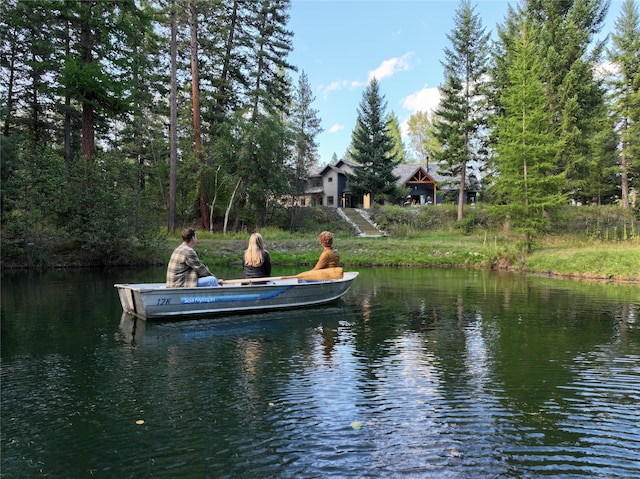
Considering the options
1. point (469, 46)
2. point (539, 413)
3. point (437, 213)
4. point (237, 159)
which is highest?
point (469, 46)

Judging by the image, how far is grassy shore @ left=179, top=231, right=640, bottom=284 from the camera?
17.6 metres

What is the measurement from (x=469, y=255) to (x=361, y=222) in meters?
17.2

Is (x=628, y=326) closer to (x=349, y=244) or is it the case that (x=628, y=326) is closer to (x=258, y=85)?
(x=349, y=244)

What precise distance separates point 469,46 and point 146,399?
3722cm

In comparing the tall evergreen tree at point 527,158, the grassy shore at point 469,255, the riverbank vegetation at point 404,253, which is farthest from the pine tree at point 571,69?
the grassy shore at point 469,255

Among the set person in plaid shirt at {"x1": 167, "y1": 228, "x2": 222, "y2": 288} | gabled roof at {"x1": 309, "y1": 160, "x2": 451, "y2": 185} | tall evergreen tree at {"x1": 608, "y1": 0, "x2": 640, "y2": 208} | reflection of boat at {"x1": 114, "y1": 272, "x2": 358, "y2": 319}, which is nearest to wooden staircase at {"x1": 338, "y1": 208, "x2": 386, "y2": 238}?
gabled roof at {"x1": 309, "y1": 160, "x2": 451, "y2": 185}

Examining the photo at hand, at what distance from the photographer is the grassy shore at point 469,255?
17.6m

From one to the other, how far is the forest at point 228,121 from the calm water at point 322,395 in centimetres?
1112

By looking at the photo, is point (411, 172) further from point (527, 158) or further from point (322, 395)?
point (322, 395)

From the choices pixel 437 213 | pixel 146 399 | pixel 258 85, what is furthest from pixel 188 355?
pixel 437 213

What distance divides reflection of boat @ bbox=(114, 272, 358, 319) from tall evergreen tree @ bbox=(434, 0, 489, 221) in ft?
90.2

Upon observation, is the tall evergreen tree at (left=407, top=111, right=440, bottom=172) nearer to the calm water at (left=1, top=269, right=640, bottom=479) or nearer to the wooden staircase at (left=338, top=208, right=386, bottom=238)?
the wooden staircase at (left=338, top=208, right=386, bottom=238)

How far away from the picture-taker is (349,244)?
86.4 feet

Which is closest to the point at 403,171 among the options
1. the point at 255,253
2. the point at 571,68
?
the point at 571,68
